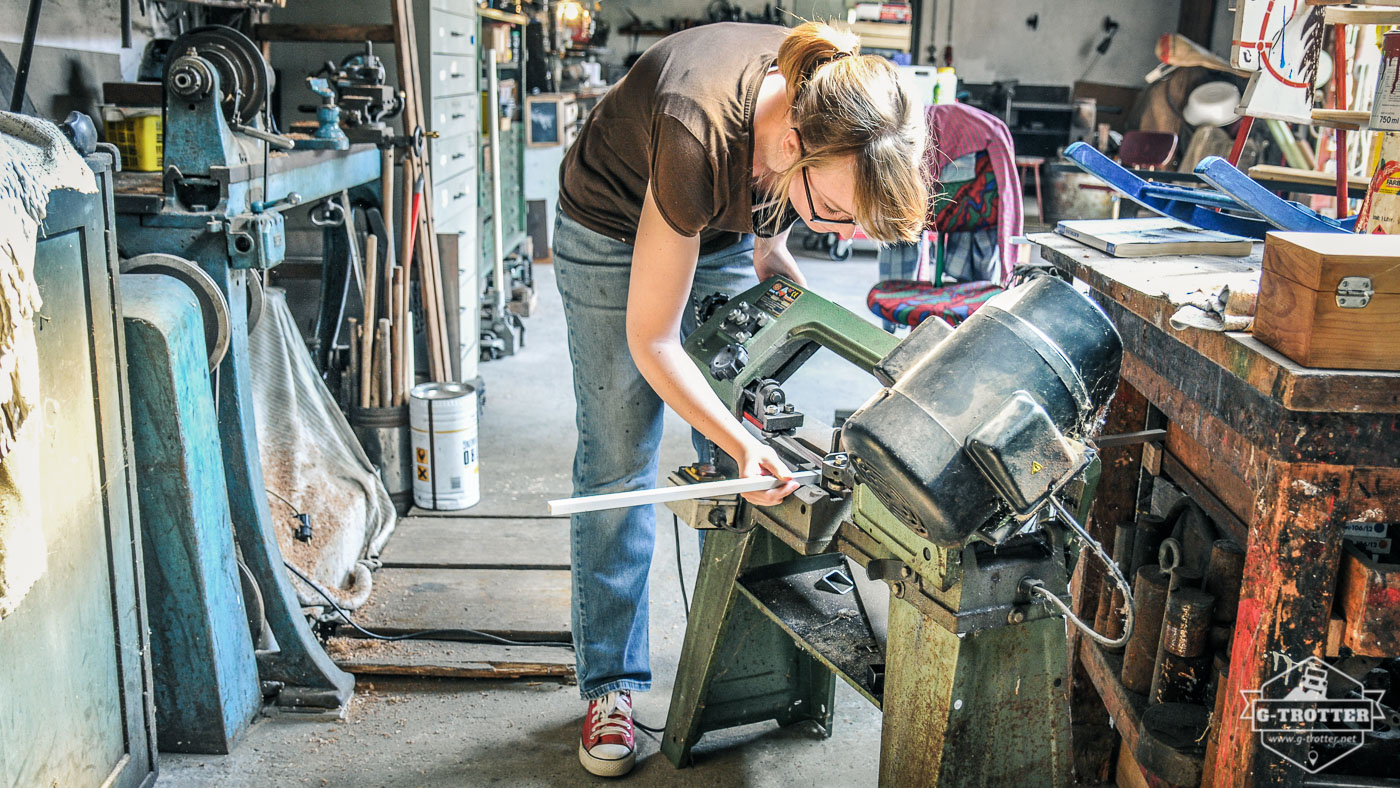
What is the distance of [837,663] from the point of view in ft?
4.67

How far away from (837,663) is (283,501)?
1550 mm

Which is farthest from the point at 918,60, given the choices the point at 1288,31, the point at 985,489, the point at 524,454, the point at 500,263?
the point at 985,489

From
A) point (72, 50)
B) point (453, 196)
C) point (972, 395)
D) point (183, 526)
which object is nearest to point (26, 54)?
point (72, 50)

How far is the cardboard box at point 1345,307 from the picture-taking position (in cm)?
96

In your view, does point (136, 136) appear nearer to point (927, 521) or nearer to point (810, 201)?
point (810, 201)

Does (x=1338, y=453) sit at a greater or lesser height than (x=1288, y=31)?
lesser

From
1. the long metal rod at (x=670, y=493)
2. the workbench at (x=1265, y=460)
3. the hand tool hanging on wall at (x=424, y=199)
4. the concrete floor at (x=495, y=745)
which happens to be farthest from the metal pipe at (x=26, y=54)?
the workbench at (x=1265, y=460)

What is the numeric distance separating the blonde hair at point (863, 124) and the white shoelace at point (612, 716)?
3.15 feet

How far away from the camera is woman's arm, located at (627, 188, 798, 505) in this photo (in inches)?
50.1

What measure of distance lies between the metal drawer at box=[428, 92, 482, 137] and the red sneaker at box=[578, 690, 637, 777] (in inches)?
77.7

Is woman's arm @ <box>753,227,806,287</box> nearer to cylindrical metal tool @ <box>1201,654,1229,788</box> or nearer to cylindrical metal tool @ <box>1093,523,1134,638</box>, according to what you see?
cylindrical metal tool @ <box>1093,523,1134,638</box>

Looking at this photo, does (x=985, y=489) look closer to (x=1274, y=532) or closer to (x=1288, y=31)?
(x=1274, y=532)

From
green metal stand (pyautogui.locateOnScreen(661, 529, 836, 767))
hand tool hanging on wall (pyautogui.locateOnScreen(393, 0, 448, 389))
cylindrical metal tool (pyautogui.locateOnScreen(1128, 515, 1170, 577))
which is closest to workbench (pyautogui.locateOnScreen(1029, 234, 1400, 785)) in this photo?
cylindrical metal tool (pyautogui.locateOnScreen(1128, 515, 1170, 577))

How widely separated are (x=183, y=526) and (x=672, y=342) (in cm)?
86
